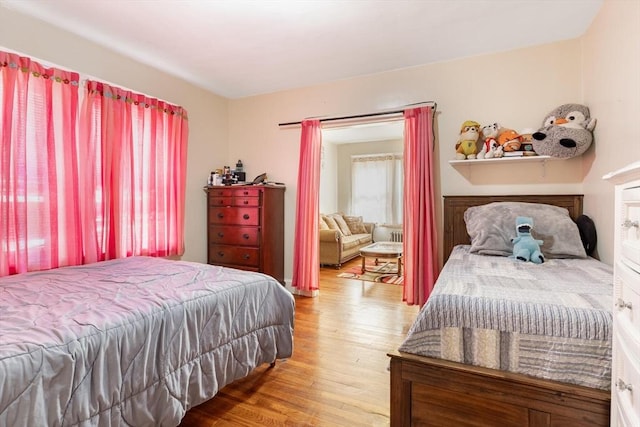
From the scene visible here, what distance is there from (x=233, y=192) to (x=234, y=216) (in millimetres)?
274

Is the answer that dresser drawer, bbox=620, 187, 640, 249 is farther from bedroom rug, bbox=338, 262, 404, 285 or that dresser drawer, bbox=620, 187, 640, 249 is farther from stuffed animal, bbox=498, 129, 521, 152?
bedroom rug, bbox=338, 262, 404, 285

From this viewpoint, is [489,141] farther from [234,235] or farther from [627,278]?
[234,235]

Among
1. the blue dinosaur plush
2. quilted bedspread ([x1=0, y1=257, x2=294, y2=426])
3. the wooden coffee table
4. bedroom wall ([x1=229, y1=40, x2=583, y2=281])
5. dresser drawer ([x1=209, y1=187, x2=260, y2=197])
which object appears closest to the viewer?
quilted bedspread ([x1=0, y1=257, x2=294, y2=426])

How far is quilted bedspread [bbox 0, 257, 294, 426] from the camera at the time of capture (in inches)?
41.5

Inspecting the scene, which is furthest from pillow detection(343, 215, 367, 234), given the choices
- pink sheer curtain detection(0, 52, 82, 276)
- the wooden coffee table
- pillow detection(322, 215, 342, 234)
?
pink sheer curtain detection(0, 52, 82, 276)

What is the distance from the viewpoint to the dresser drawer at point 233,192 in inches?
139

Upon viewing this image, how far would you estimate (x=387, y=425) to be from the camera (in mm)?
1565

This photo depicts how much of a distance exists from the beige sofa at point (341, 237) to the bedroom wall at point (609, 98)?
337cm

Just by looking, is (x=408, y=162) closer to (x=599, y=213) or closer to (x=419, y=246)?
(x=419, y=246)

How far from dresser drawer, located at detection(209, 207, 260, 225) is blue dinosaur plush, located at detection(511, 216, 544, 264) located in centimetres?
244

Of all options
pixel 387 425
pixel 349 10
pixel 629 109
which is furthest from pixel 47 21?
pixel 629 109

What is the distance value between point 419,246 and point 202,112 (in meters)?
2.88

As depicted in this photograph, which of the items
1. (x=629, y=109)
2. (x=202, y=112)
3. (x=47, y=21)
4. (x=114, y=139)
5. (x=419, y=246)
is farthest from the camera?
(x=202, y=112)

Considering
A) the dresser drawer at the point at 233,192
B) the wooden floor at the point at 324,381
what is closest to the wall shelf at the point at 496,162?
the wooden floor at the point at 324,381
